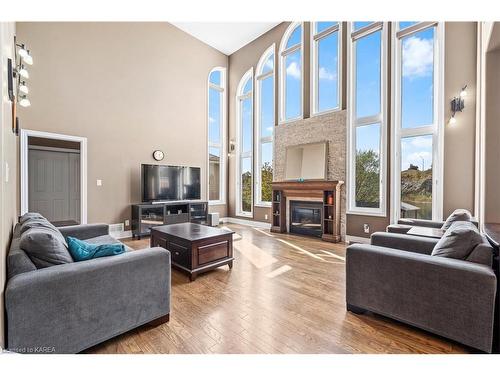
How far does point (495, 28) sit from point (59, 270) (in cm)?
436

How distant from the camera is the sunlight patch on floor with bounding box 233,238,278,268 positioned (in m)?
3.46

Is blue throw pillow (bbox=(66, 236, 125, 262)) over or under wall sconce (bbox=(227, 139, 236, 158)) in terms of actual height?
under

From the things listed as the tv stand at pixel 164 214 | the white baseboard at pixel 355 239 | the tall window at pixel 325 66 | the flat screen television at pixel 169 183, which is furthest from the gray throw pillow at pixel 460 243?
the flat screen television at pixel 169 183

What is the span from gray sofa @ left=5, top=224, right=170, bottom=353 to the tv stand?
2.90 metres

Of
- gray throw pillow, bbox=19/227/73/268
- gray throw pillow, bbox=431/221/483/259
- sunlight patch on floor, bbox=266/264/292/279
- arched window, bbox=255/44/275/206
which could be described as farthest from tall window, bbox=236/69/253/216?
gray throw pillow, bbox=19/227/73/268

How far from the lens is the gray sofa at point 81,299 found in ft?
4.25

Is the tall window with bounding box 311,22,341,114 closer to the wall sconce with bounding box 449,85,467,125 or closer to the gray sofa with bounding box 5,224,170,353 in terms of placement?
the wall sconce with bounding box 449,85,467,125

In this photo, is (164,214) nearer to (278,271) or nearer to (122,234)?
(122,234)

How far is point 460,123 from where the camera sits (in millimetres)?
3568

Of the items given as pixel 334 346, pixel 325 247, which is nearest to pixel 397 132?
pixel 325 247

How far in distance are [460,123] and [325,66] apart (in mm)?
2783

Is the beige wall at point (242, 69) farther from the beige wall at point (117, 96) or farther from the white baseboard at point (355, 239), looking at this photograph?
the white baseboard at point (355, 239)

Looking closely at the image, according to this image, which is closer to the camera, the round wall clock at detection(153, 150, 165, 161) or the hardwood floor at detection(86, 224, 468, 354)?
the hardwood floor at detection(86, 224, 468, 354)
